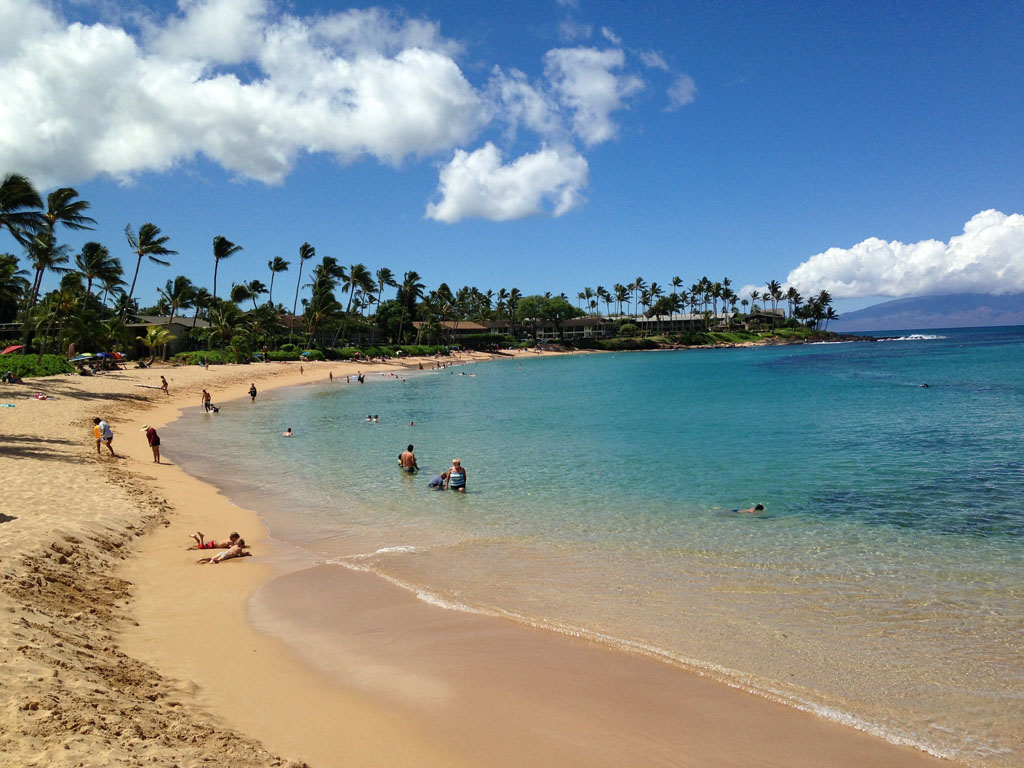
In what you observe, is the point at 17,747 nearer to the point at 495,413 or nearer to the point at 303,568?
the point at 303,568

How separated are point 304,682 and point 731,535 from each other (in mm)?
8720

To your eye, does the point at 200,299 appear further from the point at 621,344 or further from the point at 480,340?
the point at 621,344

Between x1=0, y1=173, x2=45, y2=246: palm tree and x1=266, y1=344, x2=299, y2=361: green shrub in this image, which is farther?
x1=266, y1=344, x2=299, y2=361: green shrub

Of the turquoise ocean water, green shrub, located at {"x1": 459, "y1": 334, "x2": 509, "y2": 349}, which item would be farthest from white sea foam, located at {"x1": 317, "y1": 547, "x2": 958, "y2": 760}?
green shrub, located at {"x1": 459, "y1": 334, "x2": 509, "y2": 349}

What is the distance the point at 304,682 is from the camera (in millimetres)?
6746

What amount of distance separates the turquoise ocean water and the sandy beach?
0.68 meters

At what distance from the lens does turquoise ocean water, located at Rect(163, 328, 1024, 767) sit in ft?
23.4

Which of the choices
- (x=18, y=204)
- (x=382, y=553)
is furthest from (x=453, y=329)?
(x=382, y=553)

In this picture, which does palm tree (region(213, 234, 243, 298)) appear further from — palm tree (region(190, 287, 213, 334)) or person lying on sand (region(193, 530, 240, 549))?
person lying on sand (region(193, 530, 240, 549))

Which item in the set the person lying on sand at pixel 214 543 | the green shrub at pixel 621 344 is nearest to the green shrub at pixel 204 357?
the person lying on sand at pixel 214 543

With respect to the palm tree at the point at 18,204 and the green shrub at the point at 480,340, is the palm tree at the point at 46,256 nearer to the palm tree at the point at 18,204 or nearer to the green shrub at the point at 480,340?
the palm tree at the point at 18,204

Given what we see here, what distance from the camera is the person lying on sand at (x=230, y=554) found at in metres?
10.6

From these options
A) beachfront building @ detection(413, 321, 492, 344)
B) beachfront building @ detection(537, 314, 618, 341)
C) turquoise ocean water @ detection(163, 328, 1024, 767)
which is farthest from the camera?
beachfront building @ detection(537, 314, 618, 341)

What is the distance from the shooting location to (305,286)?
85312 mm
